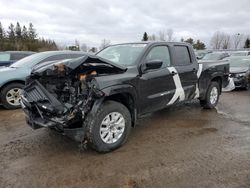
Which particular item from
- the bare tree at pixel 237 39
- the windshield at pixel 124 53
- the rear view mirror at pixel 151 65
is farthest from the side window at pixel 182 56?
the bare tree at pixel 237 39

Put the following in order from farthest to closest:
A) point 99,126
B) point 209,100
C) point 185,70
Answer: point 209,100
point 185,70
point 99,126

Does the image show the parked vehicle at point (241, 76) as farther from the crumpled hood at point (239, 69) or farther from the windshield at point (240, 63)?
the windshield at point (240, 63)

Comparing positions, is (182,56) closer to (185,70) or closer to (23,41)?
(185,70)

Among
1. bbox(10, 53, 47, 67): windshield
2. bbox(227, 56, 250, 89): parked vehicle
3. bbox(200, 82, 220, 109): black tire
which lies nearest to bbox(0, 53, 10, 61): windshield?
bbox(10, 53, 47, 67): windshield

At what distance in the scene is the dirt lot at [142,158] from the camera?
3.16m

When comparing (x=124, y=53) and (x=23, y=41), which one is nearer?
(x=124, y=53)

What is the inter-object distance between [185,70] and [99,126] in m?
2.62

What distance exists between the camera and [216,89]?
6.91m

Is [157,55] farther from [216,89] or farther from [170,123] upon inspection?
[216,89]

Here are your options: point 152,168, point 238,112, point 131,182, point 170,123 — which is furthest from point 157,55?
point 238,112

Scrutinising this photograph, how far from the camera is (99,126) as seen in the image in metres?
3.73

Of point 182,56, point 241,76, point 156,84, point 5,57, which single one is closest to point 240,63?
point 241,76

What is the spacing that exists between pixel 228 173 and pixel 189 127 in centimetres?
201

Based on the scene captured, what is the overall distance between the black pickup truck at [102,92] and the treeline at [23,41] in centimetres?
4080
